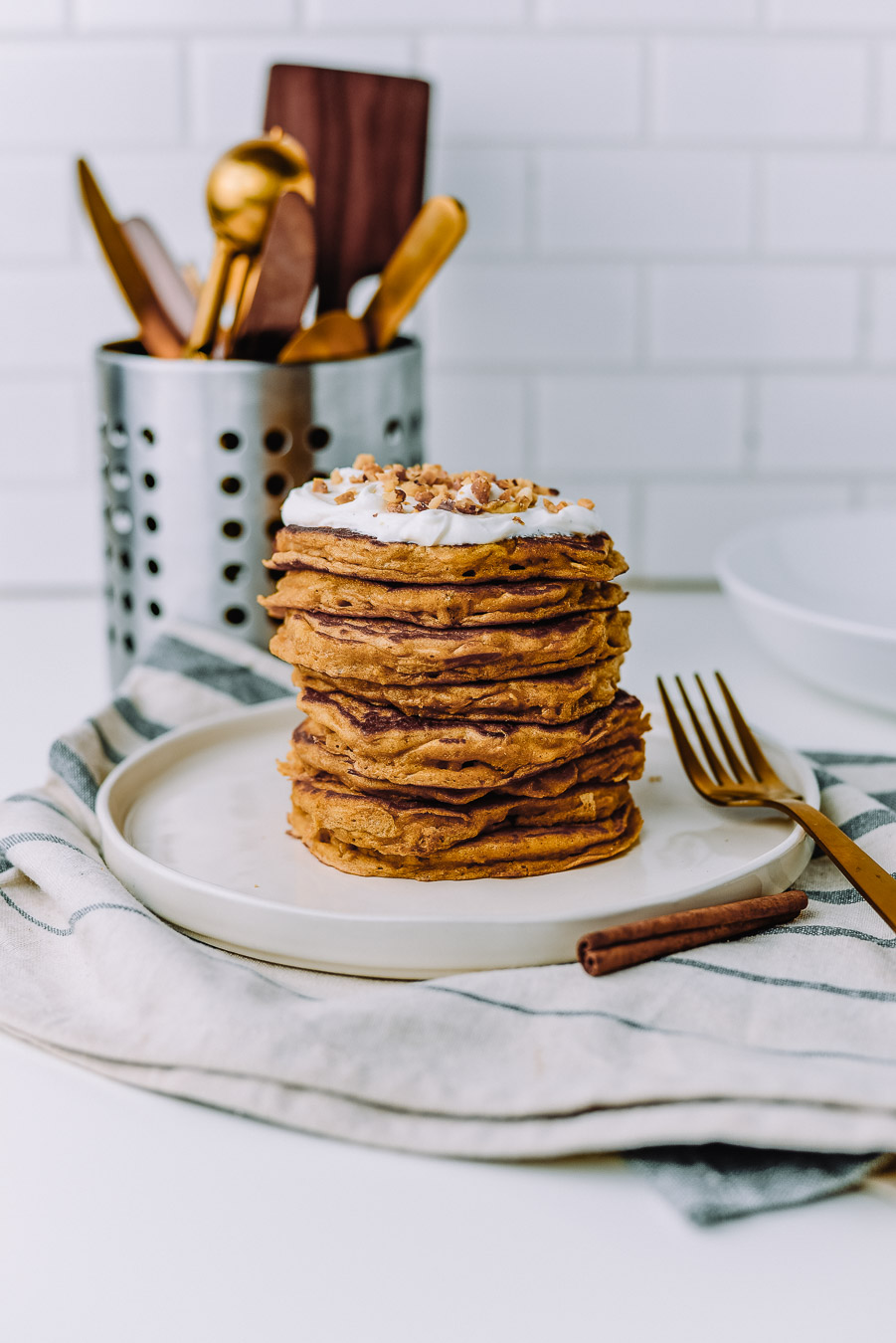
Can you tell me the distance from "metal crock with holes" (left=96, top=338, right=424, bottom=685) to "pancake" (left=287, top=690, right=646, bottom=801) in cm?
48

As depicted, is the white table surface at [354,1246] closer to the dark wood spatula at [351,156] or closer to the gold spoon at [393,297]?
the gold spoon at [393,297]

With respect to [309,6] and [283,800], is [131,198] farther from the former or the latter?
[283,800]

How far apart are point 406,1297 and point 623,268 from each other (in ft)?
4.92

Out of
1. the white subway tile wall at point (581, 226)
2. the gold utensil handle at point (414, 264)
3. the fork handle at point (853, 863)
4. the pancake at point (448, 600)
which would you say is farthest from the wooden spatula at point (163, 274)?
the fork handle at point (853, 863)

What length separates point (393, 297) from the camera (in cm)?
142

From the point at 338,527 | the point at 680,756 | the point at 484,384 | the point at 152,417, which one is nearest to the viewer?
the point at 338,527

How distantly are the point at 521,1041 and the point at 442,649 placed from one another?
0.84ft

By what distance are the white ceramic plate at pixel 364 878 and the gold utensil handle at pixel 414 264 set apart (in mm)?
498

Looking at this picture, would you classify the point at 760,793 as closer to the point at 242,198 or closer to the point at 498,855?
the point at 498,855

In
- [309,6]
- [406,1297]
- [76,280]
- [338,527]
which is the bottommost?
[406,1297]

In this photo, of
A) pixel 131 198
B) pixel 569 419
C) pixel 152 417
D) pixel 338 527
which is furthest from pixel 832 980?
pixel 131 198

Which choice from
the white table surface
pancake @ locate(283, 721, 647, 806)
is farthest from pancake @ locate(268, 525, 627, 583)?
the white table surface

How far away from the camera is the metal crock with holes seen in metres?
1.32

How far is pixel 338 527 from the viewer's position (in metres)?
0.91
